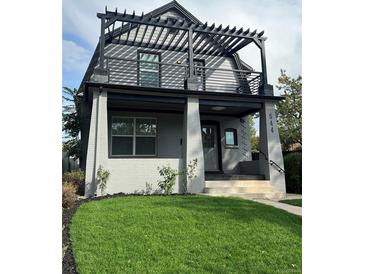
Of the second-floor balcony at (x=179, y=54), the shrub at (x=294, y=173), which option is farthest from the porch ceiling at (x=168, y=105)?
the shrub at (x=294, y=173)

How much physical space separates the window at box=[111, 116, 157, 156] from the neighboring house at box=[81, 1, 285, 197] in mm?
41

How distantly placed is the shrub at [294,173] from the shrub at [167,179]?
5286 mm

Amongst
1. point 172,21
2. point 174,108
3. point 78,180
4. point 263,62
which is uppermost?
point 172,21

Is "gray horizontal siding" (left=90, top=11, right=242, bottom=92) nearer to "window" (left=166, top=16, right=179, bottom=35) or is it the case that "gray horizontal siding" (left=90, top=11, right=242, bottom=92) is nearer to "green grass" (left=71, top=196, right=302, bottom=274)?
"window" (left=166, top=16, right=179, bottom=35)

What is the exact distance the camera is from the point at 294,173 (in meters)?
13.0

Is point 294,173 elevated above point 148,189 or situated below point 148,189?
above

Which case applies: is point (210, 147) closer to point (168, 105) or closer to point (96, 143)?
point (168, 105)

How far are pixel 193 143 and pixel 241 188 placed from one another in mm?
2315

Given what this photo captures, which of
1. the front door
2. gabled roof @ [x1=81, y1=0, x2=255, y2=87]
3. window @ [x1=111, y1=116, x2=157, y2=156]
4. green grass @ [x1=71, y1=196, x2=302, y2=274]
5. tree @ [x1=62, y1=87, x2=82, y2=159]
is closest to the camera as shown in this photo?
green grass @ [x1=71, y1=196, x2=302, y2=274]

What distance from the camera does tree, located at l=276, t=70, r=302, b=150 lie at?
907 inches

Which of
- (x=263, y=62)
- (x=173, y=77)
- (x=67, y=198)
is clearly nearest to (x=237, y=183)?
(x=263, y=62)

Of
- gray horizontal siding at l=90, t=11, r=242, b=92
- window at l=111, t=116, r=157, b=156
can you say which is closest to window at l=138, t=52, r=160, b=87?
gray horizontal siding at l=90, t=11, r=242, b=92
